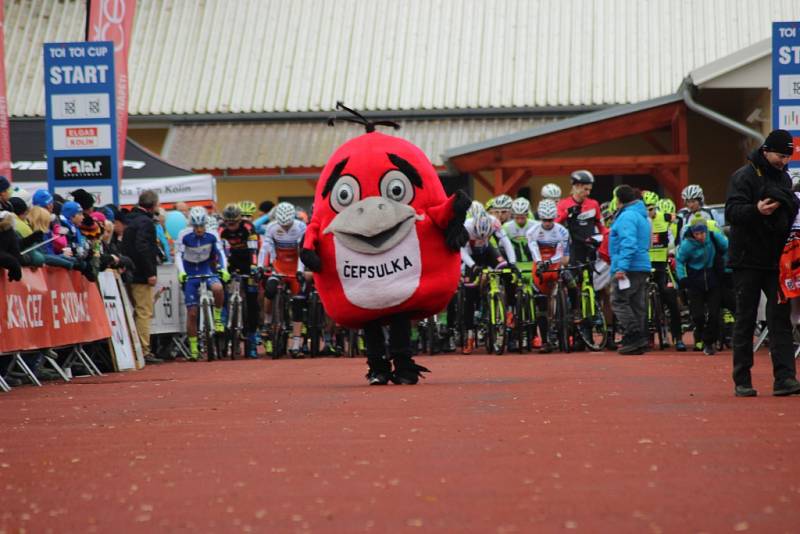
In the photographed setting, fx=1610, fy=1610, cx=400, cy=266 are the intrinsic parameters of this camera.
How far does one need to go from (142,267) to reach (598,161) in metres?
13.2

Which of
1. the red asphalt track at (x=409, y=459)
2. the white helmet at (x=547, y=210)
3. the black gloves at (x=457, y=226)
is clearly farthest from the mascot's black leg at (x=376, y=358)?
the white helmet at (x=547, y=210)

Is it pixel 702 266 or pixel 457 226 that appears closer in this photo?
pixel 457 226

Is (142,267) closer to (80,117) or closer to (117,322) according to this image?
(117,322)

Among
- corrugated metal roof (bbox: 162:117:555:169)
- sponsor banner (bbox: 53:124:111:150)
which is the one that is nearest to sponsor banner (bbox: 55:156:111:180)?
sponsor banner (bbox: 53:124:111:150)

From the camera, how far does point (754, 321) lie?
1162 cm

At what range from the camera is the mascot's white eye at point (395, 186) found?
1379 centimetres

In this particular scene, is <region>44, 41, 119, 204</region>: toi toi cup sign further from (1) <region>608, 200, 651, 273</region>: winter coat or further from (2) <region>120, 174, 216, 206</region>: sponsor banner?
(2) <region>120, 174, 216, 206</region>: sponsor banner

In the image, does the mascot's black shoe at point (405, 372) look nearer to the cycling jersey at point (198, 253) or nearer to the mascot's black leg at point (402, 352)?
the mascot's black leg at point (402, 352)

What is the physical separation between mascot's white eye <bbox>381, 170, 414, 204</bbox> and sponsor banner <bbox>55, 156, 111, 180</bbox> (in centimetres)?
660

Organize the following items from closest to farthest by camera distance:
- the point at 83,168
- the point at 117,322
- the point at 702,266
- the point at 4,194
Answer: the point at 4,194, the point at 117,322, the point at 702,266, the point at 83,168

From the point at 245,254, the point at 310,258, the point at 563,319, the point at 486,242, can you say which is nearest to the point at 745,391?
the point at 310,258

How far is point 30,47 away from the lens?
41.7m

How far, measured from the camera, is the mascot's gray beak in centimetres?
1356

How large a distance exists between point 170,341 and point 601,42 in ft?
63.6
